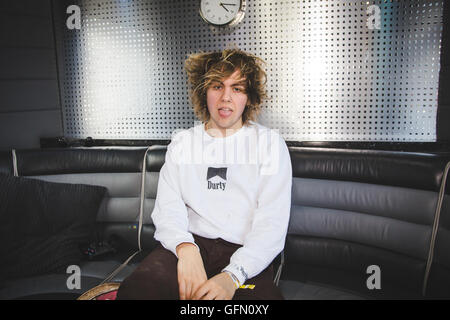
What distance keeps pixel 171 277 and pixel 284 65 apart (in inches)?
69.6

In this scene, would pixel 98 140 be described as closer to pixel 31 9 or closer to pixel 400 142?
pixel 31 9

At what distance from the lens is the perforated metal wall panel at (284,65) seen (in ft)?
7.32

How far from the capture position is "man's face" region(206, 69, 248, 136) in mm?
1721

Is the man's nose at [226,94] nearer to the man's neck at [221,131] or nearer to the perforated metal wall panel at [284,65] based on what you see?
the man's neck at [221,131]

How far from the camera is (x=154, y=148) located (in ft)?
7.50

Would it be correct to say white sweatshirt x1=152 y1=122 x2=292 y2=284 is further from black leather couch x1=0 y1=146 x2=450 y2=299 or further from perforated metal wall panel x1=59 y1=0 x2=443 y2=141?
perforated metal wall panel x1=59 y1=0 x2=443 y2=141

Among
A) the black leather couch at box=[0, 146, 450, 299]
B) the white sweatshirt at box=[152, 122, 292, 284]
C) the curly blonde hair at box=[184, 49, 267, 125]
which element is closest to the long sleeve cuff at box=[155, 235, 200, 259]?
the white sweatshirt at box=[152, 122, 292, 284]

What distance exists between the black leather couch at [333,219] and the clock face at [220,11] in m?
1.08

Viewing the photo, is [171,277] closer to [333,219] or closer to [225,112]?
[225,112]

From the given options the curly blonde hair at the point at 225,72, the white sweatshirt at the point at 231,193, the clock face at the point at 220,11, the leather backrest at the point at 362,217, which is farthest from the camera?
the clock face at the point at 220,11

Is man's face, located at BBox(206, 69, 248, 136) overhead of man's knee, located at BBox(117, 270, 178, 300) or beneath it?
overhead

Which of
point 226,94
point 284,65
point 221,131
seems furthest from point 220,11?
point 221,131

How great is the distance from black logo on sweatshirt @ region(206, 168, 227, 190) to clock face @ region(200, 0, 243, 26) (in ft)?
4.41

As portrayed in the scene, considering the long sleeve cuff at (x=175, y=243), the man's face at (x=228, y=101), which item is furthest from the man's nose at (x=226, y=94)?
the long sleeve cuff at (x=175, y=243)
